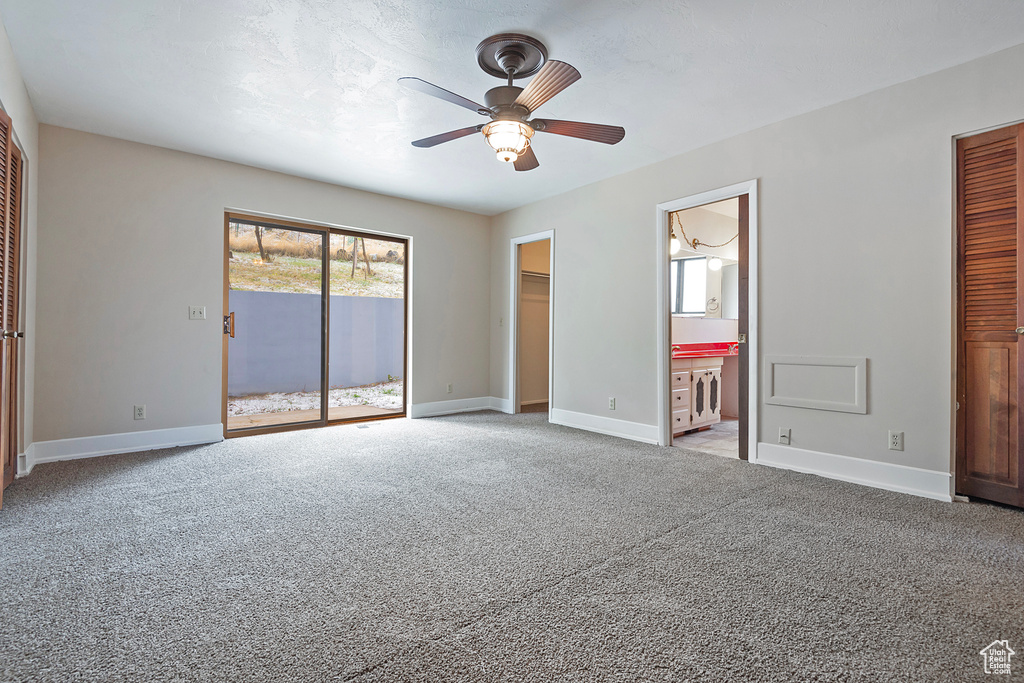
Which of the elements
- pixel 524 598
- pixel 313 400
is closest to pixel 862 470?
pixel 524 598

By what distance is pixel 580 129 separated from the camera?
2.63m

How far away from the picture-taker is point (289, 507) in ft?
8.55

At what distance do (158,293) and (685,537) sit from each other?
4.33 metres

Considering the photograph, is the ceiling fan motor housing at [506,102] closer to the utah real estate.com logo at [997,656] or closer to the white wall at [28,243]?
the utah real estate.com logo at [997,656]

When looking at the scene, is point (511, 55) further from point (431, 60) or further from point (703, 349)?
point (703, 349)

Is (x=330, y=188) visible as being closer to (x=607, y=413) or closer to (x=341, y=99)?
(x=341, y=99)

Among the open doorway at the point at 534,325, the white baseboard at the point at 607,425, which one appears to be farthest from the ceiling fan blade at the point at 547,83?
the open doorway at the point at 534,325

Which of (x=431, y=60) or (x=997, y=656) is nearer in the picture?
(x=997, y=656)

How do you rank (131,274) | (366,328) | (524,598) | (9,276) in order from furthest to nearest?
(366,328) → (131,274) → (9,276) → (524,598)

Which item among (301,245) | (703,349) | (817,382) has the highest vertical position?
(301,245)

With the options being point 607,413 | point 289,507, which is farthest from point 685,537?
point 607,413

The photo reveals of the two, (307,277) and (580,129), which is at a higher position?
(580,129)

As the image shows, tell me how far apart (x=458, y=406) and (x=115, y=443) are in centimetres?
327

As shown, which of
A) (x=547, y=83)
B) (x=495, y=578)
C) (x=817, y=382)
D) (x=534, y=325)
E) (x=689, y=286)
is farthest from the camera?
(x=534, y=325)
